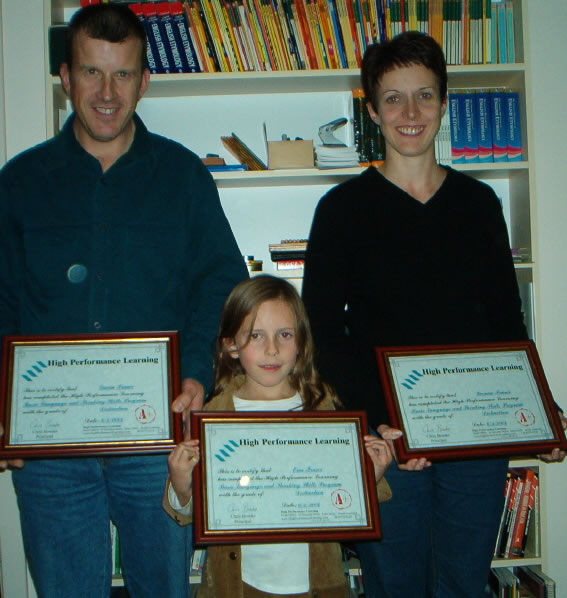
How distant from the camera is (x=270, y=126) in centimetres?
310

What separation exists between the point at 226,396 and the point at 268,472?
37 cm

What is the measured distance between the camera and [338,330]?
1725mm

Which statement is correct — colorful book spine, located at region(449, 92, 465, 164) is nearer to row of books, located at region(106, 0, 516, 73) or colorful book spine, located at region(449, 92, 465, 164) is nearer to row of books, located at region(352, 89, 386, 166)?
row of books, located at region(106, 0, 516, 73)

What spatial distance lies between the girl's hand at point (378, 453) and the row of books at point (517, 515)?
1.46m

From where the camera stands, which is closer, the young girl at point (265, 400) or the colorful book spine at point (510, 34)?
the young girl at point (265, 400)

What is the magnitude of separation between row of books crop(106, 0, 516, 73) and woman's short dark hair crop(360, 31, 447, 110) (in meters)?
0.99

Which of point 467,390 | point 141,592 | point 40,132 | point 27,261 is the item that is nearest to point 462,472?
point 467,390

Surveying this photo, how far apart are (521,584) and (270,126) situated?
2674mm

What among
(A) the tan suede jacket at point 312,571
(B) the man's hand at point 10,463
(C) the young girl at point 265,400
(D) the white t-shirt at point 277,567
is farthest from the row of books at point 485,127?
(B) the man's hand at point 10,463

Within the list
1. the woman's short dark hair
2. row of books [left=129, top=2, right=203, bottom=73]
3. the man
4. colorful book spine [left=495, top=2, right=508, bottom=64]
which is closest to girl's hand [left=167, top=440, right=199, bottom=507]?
the man

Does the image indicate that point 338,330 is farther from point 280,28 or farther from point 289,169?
point 280,28

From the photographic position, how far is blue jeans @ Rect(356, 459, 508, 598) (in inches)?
63.4

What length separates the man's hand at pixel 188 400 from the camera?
150 centimetres

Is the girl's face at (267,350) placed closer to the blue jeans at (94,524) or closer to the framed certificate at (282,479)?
the framed certificate at (282,479)
